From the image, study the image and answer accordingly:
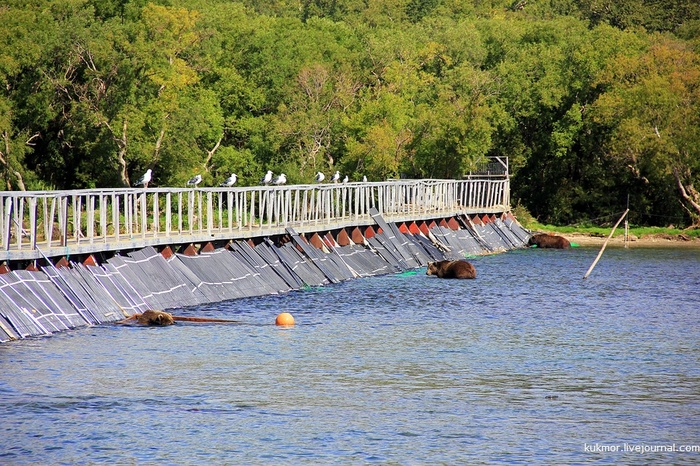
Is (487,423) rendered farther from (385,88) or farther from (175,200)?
(385,88)

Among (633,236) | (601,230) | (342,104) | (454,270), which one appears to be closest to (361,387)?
(454,270)

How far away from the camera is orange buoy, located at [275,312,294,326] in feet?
130

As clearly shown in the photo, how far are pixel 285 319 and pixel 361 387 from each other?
9.99 meters

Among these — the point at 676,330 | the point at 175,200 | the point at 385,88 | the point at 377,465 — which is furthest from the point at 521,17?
the point at 377,465

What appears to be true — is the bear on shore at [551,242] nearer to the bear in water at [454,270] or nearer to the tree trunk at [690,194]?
the tree trunk at [690,194]

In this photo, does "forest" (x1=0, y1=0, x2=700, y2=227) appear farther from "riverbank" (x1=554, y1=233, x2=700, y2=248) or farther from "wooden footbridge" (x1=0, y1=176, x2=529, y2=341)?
"wooden footbridge" (x1=0, y1=176, x2=529, y2=341)

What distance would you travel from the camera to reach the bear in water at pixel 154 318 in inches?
1496

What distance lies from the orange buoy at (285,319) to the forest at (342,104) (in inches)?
1283

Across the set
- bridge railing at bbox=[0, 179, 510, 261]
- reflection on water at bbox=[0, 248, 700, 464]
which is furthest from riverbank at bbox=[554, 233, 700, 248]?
reflection on water at bbox=[0, 248, 700, 464]

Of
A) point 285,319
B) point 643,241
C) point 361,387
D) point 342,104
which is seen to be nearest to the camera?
point 361,387

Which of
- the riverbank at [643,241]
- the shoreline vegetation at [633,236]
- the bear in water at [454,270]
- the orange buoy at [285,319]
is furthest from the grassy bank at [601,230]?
the orange buoy at [285,319]

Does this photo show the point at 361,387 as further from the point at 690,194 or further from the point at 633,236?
the point at 690,194

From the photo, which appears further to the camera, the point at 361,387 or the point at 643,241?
the point at 643,241

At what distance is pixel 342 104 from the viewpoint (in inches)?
3622
